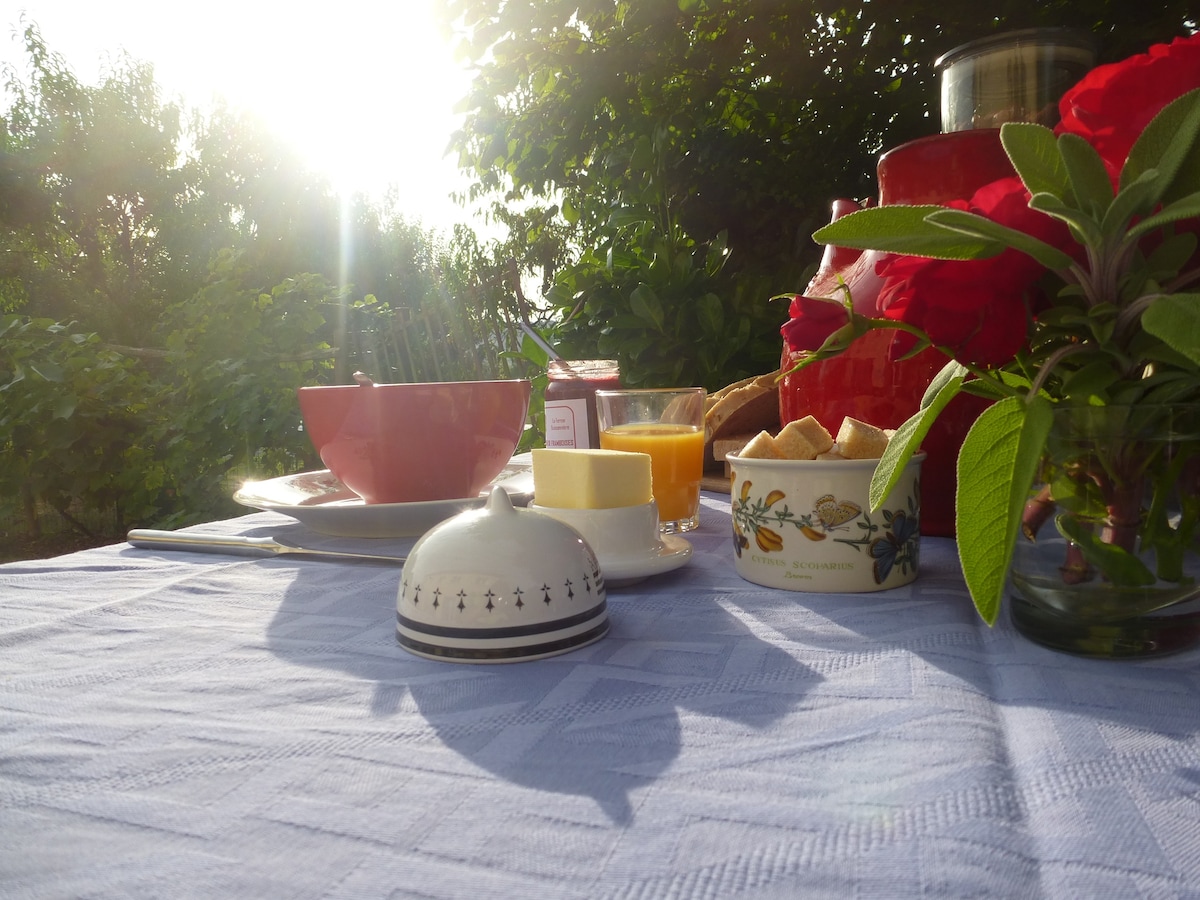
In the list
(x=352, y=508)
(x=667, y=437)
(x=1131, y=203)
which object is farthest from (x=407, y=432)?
(x=1131, y=203)

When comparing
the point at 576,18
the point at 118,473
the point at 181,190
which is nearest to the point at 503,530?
the point at 576,18

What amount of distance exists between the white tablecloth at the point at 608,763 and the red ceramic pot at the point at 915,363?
8.4 inches

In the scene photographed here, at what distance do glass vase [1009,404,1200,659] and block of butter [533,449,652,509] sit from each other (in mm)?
261

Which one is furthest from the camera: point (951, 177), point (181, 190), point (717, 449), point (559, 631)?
point (181, 190)

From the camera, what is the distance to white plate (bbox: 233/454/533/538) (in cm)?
68

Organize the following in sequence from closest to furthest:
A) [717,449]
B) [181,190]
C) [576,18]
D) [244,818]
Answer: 1. [244,818]
2. [717,449]
3. [576,18]
4. [181,190]

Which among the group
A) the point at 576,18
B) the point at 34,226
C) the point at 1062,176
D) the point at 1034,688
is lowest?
the point at 1034,688

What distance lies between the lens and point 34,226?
5.71 meters

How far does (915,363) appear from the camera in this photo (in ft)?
2.24

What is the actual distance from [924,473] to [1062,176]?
361 mm

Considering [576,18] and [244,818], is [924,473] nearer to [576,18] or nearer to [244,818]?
[244,818]

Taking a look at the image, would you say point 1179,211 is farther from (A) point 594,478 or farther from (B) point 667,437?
(B) point 667,437

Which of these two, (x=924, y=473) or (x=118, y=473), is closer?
(x=924, y=473)

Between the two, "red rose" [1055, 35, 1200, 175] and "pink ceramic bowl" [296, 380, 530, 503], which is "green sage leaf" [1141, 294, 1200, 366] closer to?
"red rose" [1055, 35, 1200, 175]
